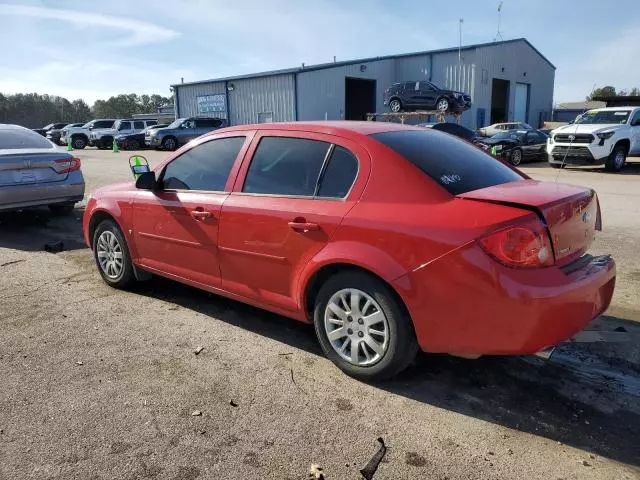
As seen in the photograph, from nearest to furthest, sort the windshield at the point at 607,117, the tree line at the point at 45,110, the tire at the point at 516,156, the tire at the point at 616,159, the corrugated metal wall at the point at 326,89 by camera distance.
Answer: the tire at the point at 616,159
the windshield at the point at 607,117
the tire at the point at 516,156
the corrugated metal wall at the point at 326,89
the tree line at the point at 45,110

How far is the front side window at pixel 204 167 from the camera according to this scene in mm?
4148

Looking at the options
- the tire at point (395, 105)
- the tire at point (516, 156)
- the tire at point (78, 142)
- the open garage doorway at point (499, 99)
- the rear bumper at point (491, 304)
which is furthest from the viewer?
the open garage doorway at point (499, 99)

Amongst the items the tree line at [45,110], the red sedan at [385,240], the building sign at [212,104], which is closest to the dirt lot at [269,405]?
the red sedan at [385,240]

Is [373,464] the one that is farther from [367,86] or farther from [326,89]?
[367,86]

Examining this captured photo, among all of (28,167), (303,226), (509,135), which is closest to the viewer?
(303,226)

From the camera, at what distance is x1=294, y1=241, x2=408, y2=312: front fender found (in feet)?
9.95

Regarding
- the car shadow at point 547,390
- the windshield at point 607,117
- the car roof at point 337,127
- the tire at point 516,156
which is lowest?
the car shadow at point 547,390

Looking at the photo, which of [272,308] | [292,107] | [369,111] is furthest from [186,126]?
[272,308]

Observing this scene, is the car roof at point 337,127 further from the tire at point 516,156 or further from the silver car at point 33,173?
the tire at point 516,156

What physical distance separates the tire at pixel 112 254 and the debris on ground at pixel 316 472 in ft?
10.3

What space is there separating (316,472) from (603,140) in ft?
55.4

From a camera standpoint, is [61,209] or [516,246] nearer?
[516,246]

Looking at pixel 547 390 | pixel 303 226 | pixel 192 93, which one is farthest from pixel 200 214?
pixel 192 93

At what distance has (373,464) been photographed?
102 inches
